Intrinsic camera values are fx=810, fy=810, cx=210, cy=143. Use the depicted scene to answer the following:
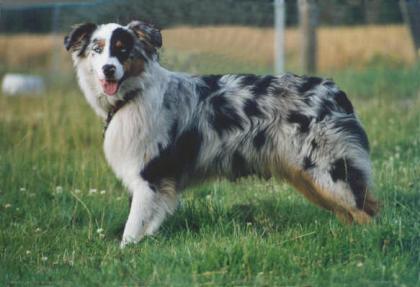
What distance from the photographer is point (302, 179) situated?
5.65 metres

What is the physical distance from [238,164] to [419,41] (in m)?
4.43

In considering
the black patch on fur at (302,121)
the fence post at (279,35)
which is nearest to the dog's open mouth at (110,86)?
the black patch on fur at (302,121)

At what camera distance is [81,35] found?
5.66 metres

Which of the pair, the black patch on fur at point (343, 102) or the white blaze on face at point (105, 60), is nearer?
the white blaze on face at point (105, 60)

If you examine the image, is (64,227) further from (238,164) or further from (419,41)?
(419,41)

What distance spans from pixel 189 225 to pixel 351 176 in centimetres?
118

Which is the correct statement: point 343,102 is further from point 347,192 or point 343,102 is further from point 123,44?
point 123,44

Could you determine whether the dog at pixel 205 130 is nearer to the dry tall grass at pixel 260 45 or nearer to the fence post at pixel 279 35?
the dry tall grass at pixel 260 45

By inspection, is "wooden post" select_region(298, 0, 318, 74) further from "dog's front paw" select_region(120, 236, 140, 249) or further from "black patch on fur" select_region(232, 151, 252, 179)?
"dog's front paw" select_region(120, 236, 140, 249)

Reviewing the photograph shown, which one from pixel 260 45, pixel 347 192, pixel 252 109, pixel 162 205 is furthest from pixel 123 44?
pixel 260 45

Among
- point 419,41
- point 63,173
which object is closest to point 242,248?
point 63,173

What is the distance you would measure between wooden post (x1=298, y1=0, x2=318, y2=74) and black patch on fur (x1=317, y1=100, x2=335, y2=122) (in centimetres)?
440

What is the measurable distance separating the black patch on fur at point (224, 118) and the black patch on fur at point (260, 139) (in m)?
0.13

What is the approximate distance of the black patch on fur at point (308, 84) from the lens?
18.6 ft
